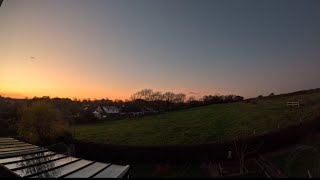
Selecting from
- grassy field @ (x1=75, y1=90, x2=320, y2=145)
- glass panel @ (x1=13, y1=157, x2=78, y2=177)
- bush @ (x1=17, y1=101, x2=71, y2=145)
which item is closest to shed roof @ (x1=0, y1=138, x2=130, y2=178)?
glass panel @ (x1=13, y1=157, x2=78, y2=177)

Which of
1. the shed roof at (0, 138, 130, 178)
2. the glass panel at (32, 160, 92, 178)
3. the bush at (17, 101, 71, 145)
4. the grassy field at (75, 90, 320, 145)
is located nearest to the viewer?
the glass panel at (32, 160, 92, 178)

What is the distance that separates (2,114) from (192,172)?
34484 millimetres

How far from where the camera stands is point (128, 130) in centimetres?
4962

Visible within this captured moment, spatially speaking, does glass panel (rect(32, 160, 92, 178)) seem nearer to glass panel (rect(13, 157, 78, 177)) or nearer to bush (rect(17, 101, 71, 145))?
glass panel (rect(13, 157, 78, 177))

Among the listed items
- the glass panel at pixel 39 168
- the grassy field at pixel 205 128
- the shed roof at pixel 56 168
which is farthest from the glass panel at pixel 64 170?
the grassy field at pixel 205 128

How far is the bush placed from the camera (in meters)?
37.1

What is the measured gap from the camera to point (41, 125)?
39.4 m

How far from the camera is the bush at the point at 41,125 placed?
37.1 metres

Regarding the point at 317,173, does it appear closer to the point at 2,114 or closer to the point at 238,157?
the point at 238,157

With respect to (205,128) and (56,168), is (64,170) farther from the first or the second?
(205,128)

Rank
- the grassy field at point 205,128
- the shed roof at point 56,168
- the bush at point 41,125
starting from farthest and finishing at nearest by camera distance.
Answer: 1. the grassy field at point 205,128
2. the bush at point 41,125
3. the shed roof at point 56,168

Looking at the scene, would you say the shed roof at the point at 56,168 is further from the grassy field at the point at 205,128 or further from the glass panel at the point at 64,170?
the grassy field at the point at 205,128

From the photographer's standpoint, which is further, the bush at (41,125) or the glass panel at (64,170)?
the bush at (41,125)

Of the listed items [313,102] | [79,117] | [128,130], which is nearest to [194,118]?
[128,130]
